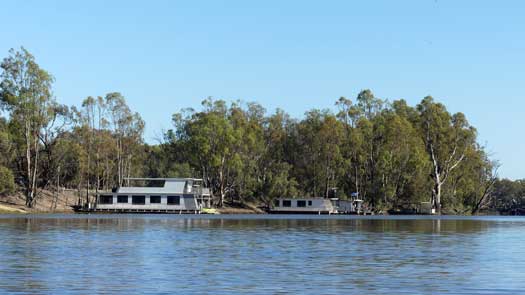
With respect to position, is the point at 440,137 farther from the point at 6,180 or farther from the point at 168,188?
the point at 6,180

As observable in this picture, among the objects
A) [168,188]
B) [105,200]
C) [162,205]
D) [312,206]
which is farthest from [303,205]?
[105,200]

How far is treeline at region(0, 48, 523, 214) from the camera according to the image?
121188mm

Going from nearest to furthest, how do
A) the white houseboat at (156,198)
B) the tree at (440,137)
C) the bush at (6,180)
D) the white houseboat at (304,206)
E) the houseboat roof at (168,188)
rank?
1. the bush at (6,180)
2. the white houseboat at (156,198)
3. the houseboat roof at (168,188)
4. the white houseboat at (304,206)
5. the tree at (440,137)

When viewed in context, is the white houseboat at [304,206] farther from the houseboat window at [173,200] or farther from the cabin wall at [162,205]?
the houseboat window at [173,200]

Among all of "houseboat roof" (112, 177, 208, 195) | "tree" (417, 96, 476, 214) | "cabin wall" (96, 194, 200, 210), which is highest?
"tree" (417, 96, 476, 214)

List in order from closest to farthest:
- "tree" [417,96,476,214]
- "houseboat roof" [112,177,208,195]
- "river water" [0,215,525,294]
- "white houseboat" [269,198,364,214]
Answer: "river water" [0,215,525,294]
"houseboat roof" [112,177,208,195]
"white houseboat" [269,198,364,214]
"tree" [417,96,476,214]

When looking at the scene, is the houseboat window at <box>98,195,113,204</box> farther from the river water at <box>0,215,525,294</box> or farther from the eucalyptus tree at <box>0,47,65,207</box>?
the river water at <box>0,215,525,294</box>

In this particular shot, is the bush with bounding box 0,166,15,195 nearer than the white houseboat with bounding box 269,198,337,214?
Yes

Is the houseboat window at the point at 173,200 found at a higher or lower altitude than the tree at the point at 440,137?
lower

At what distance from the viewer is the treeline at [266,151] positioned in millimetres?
121188

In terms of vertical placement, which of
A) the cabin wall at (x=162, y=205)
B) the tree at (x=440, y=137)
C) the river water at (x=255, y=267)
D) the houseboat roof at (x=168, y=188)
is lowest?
the river water at (x=255, y=267)

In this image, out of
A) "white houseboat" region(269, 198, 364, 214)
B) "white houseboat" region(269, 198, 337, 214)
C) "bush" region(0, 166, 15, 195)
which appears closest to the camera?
"bush" region(0, 166, 15, 195)

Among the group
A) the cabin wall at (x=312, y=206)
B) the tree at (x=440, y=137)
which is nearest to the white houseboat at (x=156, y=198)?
the cabin wall at (x=312, y=206)

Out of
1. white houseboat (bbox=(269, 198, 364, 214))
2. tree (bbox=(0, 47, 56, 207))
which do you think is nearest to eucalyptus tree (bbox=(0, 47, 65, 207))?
tree (bbox=(0, 47, 56, 207))
